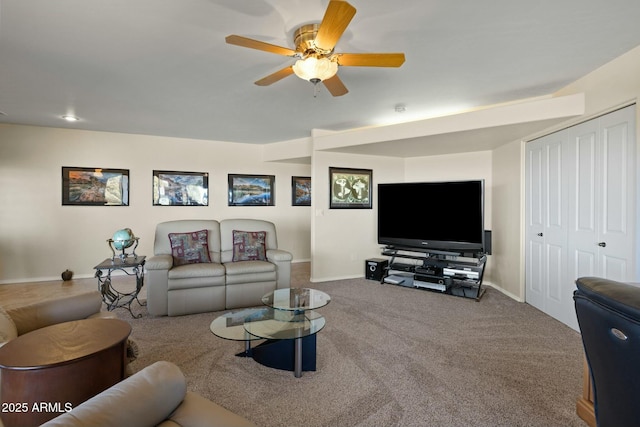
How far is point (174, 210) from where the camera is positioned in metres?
5.62

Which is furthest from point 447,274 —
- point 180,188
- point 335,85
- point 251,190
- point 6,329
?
point 180,188

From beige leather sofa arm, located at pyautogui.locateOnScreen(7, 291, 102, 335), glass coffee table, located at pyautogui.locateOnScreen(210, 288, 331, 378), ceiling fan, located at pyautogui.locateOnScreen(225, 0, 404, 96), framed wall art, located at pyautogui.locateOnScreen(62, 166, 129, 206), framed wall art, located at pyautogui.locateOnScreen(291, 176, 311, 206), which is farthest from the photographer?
framed wall art, located at pyautogui.locateOnScreen(291, 176, 311, 206)

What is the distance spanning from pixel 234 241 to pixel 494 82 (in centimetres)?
354

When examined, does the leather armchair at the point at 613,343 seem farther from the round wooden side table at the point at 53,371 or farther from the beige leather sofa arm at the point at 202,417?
the round wooden side table at the point at 53,371

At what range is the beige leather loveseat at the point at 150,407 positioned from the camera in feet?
2.55

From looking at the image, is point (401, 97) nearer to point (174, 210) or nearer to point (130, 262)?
point (130, 262)

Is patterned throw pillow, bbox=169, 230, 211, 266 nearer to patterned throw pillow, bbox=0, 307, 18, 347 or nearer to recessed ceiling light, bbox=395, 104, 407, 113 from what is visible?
patterned throw pillow, bbox=0, 307, 18, 347

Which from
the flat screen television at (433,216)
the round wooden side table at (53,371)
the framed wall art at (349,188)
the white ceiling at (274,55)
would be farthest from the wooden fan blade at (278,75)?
the flat screen television at (433,216)

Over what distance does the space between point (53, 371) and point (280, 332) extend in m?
1.31

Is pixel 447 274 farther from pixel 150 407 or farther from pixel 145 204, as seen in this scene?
pixel 145 204

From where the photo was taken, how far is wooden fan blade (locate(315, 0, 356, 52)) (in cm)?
152

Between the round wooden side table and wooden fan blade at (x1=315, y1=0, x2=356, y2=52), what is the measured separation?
206 centimetres

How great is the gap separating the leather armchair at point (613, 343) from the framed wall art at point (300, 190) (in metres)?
5.91

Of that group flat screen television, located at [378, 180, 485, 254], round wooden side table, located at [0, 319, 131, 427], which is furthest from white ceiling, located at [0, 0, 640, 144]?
round wooden side table, located at [0, 319, 131, 427]
